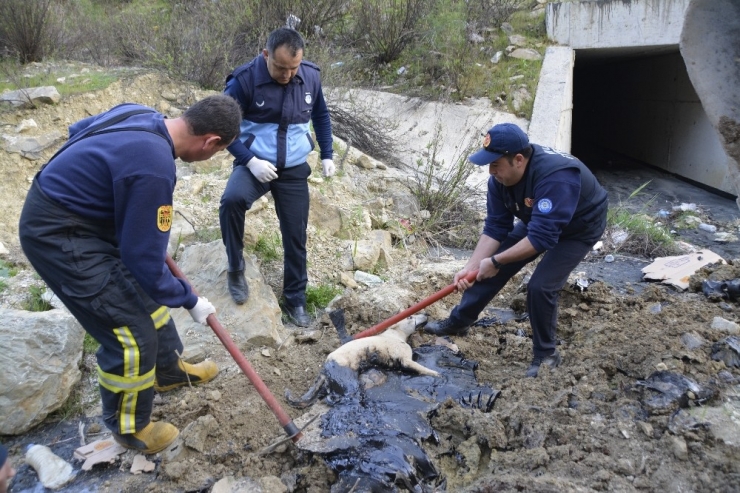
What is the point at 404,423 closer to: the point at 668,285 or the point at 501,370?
the point at 501,370

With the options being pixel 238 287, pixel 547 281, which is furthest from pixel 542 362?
pixel 238 287

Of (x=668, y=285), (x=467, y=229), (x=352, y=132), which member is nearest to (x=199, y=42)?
(x=352, y=132)

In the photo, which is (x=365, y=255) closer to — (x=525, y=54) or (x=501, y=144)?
(x=501, y=144)

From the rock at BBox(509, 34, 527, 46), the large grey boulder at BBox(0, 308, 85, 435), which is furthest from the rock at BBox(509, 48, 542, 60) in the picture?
the large grey boulder at BBox(0, 308, 85, 435)

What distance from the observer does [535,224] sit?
2994 millimetres

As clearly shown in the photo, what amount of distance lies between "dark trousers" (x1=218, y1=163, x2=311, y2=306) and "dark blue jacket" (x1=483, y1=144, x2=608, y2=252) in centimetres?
127

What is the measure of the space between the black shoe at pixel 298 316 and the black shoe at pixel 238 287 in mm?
418

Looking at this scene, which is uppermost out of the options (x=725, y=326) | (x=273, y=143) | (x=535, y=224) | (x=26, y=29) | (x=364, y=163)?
(x=26, y=29)

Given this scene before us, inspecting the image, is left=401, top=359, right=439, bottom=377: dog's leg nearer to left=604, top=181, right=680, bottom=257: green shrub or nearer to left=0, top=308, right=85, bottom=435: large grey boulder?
left=0, top=308, right=85, bottom=435: large grey boulder

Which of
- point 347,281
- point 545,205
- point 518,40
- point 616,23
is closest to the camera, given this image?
point 545,205

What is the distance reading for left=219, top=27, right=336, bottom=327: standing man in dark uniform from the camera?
3.41m

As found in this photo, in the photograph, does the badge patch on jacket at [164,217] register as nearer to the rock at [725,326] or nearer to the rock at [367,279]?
the rock at [367,279]

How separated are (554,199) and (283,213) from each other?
5.73ft

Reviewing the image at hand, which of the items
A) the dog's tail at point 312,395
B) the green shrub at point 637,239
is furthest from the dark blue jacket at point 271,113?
the green shrub at point 637,239
